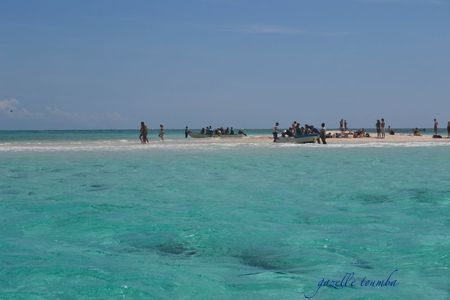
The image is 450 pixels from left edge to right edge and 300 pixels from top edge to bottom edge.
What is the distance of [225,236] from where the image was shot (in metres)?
9.66

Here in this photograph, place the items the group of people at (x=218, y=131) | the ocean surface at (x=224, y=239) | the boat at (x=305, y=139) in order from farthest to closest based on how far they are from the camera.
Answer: the group of people at (x=218, y=131), the boat at (x=305, y=139), the ocean surface at (x=224, y=239)

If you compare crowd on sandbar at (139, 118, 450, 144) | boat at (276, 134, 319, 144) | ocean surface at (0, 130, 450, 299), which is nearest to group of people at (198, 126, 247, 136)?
crowd on sandbar at (139, 118, 450, 144)

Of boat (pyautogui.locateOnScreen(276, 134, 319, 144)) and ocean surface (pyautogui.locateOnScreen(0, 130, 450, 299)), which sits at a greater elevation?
boat (pyautogui.locateOnScreen(276, 134, 319, 144))

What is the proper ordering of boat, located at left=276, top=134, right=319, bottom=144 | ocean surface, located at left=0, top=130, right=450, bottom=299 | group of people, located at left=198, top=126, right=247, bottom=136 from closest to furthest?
ocean surface, located at left=0, top=130, right=450, bottom=299 < boat, located at left=276, top=134, right=319, bottom=144 < group of people, located at left=198, top=126, right=247, bottom=136

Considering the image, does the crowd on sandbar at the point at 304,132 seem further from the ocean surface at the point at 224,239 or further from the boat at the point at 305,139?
the ocean surface at the point at 224,239

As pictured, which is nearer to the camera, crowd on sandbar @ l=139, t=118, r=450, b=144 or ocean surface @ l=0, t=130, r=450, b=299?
ocean surface @ l=0, t=130, r=450, b=299

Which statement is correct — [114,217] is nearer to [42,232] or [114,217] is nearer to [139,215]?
[139,215]

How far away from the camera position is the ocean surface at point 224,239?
6.79 meters

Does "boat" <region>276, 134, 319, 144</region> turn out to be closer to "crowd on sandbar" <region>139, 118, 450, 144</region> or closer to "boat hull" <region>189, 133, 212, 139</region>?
"crowd on sandbar" <region>139, 118, 450, 144</region>

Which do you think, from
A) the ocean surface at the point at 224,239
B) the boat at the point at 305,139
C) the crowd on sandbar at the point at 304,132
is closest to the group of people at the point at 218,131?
the crowd on sandbar at the point at 304,132

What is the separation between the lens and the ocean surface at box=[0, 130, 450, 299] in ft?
22.3

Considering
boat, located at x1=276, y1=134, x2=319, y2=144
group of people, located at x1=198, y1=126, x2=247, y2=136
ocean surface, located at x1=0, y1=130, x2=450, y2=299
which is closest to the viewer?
ocean surface, located at x1=0, y1=130, x2=450, y2=299

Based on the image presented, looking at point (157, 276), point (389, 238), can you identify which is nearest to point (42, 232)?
point (157, 276)

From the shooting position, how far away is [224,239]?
30.9 ft
